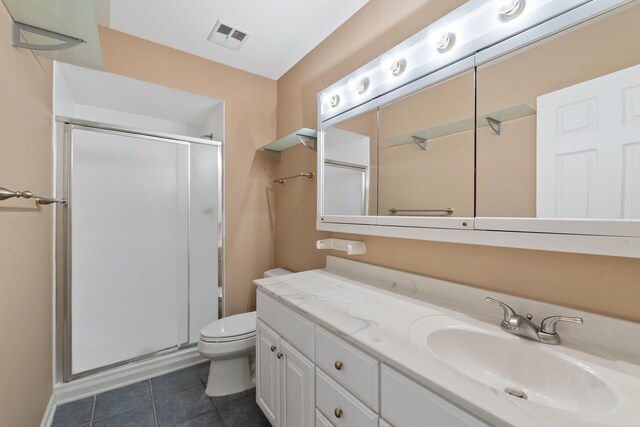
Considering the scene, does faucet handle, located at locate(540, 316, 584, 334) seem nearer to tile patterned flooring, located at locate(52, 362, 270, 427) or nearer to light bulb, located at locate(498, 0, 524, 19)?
light bulb, located at locate(498, 0, 524, 19)

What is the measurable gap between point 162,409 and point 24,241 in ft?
3.92

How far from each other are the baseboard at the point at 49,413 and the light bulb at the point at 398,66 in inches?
101

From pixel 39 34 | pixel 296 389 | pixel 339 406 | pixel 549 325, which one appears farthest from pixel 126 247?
pixel 549 325

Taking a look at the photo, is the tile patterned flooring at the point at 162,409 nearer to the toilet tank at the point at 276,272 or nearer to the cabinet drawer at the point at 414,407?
the toilet tank at the point at 276,272

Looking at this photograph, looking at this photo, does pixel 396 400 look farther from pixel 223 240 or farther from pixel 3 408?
pixel 223 240

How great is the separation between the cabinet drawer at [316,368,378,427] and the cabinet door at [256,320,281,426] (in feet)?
1.09

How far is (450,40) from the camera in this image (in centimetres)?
105

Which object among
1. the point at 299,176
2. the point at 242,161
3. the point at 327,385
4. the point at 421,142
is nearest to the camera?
the point at 327,385

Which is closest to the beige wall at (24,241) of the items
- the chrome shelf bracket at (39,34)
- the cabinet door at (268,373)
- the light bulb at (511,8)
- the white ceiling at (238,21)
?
the chrome shelf bracket at (39,34)

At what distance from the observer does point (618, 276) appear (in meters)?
0.76

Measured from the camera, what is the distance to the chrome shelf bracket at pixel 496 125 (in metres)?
0.95

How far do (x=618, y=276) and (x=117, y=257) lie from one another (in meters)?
2.56

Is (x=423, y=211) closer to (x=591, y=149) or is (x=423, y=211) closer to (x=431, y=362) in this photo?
(x=591, y=149)

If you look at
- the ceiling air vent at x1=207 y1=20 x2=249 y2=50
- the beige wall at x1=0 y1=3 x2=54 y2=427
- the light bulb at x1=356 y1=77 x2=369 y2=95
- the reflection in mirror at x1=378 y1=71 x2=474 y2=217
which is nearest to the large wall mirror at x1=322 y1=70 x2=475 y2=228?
the reflection in mirror at x1=378 y1=71 x2=474 y2=217
